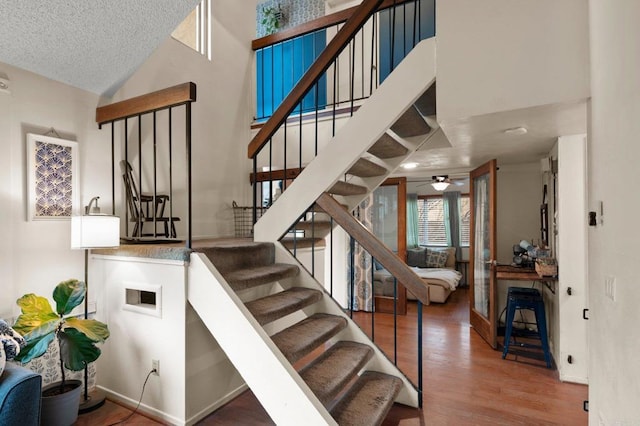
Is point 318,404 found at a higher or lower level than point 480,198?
lower

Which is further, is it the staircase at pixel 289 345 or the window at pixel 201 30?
the window at pixel 201 30

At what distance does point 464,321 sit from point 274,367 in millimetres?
3790

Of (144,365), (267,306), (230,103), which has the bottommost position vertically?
(144,365)

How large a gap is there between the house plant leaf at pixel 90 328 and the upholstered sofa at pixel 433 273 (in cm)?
389

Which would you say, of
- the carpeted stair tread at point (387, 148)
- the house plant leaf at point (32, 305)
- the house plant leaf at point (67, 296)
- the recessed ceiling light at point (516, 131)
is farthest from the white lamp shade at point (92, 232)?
the recessed ceiling light at point (516, 131)

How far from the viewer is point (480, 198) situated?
428 centimetres

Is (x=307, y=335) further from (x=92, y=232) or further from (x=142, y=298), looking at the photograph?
(x=92, y=232)

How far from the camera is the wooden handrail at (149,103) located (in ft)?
7.62

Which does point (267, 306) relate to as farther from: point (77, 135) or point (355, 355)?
point (77, 135)

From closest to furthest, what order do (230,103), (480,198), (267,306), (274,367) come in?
(274,367) → (267,306) → (480,198) → (230,103)

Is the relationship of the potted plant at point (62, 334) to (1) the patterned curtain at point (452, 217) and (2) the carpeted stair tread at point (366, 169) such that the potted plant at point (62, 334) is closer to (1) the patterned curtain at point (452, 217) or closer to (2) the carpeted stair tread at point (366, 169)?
(2) the carpeted stair tread at point (366, 169)

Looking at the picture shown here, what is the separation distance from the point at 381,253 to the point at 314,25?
9.43 ft

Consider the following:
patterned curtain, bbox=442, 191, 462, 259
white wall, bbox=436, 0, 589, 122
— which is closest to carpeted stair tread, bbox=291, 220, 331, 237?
white wall, bbox=436, 0, 589, 122

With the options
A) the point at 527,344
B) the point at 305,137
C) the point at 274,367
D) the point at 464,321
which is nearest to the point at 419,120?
the point at 305,137
